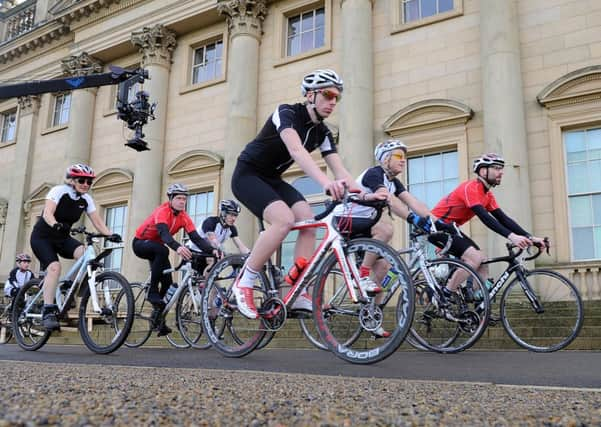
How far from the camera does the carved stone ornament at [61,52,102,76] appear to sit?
21.3m

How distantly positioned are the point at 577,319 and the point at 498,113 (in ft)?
23.4

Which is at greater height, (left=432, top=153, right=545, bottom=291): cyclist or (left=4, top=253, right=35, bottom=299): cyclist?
(left=432, top=153, right=545, bottom=291): cyclist

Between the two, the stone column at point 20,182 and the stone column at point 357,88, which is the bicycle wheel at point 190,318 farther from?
the stone column at point 20,182

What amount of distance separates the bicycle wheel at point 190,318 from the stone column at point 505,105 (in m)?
6.93

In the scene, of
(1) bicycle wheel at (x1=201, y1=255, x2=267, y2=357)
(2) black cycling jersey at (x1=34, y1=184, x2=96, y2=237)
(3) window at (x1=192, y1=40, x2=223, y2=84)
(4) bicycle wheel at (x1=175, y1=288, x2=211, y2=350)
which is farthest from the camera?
(3) window at (x1=192, y1=40, x2=223, y2=84)

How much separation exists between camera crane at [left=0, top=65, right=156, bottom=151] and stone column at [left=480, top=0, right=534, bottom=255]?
703 centimetres

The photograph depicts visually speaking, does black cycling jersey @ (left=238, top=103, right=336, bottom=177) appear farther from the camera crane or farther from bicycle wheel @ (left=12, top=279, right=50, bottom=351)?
the camera crane

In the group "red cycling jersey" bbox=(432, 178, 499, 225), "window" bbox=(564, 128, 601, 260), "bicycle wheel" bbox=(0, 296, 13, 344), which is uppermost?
"window" bbox=(564, 128, 601, 260)

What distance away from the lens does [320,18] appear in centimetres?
1670

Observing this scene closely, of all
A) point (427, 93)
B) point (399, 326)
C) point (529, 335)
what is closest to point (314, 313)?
point (399, 326)

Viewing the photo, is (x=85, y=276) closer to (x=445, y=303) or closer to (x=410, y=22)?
(x=445, y=303)

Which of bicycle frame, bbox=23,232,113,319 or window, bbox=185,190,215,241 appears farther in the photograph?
window, bbox=185,190,215,241

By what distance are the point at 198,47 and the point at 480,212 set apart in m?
15.1

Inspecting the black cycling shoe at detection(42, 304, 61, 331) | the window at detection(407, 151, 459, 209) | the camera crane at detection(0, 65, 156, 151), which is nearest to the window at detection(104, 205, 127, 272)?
the camera crane at detection(0, 65, 156, 151)
